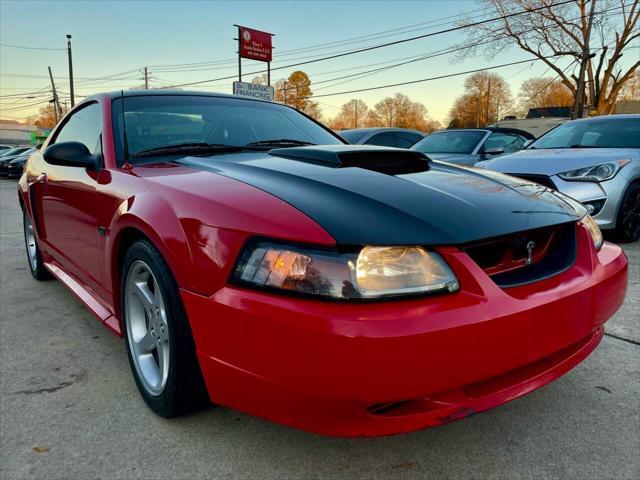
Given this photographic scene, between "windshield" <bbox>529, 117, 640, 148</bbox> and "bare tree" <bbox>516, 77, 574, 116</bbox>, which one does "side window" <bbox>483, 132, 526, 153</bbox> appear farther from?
"bare tree" <bbox>516, 77, 574, 116</bbox>

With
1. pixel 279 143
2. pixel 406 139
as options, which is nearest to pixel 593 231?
pixel 279 143

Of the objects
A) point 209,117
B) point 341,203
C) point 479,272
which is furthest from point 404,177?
point 209,117

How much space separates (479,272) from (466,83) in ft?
253

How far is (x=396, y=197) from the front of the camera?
1.54 metres

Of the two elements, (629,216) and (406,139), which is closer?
(629,216)

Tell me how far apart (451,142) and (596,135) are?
243 cm

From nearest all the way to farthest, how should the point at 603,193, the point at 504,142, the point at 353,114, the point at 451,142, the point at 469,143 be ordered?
the point at 603,193 < the point at 469,143 < the point at 451,142 < the point at 504,142 < the point at 353,114

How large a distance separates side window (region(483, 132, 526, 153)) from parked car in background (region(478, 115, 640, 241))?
2.15m

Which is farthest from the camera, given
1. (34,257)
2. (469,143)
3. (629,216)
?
(469,143)

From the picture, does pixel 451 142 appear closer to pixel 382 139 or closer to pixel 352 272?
pixel 382 139

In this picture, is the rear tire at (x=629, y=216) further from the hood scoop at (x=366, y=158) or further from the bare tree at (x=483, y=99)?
the bare tree at (x=483, y=99)

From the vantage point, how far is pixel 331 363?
118cm

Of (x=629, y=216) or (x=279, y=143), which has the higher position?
(x=279, y=143)

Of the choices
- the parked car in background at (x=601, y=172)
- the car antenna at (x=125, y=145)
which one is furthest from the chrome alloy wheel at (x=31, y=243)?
the parked car in background at (x=601, y=172)
